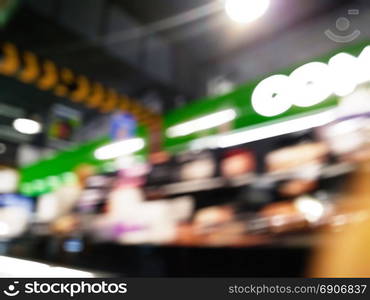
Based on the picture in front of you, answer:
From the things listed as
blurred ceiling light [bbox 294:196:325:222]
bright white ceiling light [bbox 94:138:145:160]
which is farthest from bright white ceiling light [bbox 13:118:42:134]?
blurred ceiling light [bbox 294:196:325:222]

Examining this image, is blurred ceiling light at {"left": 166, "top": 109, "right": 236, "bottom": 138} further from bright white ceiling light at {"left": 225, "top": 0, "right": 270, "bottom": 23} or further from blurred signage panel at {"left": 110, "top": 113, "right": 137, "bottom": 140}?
bright white ceiling light at {"left": 225, "top": 0, "right": 270, "bottom": 23}

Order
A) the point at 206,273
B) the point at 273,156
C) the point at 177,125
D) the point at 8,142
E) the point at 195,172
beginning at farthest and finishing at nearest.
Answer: the point at 8,142, the point at 177,125, the point at 195,172, the point at 206,273, the point at 273,156

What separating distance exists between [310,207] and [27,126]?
3359 mm

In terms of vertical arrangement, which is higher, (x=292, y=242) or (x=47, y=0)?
(x=47, y=0)

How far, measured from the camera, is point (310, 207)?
1.68 m

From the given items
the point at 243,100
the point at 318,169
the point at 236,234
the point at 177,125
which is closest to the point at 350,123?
the point at 318,169

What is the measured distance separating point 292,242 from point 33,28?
2.32 metres

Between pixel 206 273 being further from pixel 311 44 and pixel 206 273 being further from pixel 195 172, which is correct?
pixel 311 44

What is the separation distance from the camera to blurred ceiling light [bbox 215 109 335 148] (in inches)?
66.2

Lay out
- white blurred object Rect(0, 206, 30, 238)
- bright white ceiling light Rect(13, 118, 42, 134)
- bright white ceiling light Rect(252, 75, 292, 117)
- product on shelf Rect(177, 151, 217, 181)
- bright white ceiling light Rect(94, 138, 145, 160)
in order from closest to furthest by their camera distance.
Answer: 1. bright white ceiling light Rect(252, 75, 292, 117)
2. product on shelf Rect(177, 151, 217, 181)
3. bright white ceiling light Rect(94, 138, 145, 160)
4. white blurred object Rect(0, 206, 30, 238)
5. bright white ceiling light Rect(13, 118, 42, 134)

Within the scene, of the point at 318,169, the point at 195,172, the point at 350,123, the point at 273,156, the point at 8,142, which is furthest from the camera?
the point at 8,142

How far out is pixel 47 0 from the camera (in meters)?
2.72

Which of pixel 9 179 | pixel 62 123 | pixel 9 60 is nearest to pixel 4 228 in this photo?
pixel 9 179

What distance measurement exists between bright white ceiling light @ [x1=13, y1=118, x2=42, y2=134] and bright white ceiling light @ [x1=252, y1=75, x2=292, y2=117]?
2.73 metres
